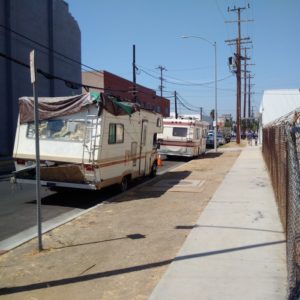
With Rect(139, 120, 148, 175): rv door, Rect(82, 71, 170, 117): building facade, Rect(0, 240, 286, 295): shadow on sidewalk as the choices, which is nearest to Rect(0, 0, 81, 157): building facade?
Rect(82, 71, 170, 117): building facade

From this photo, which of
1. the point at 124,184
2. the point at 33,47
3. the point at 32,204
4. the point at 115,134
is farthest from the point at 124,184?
the point at 33,47

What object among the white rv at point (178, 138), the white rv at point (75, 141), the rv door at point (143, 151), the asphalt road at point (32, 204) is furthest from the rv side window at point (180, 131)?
the white rv at point (75, 141)

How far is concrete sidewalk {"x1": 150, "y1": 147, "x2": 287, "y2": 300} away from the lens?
5.27m

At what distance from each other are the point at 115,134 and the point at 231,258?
6802 mm

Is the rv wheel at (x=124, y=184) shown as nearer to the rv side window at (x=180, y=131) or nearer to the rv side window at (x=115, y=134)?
the rv side window at (x=115, y=134)

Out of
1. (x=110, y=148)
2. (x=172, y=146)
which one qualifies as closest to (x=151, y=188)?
(x=110, y=148)

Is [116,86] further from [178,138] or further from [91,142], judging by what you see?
[91,142]

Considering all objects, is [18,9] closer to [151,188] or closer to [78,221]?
[151,188]

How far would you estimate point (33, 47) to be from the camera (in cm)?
3394

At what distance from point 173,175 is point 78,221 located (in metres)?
9.45

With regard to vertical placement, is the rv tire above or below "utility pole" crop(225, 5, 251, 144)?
below

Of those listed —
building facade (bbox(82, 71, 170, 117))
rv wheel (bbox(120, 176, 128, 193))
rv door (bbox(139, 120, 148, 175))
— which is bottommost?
rv wheel (bbox(120, 176, 128, 193))

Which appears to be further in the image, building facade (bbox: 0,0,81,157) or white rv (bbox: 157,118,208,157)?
building facade (bbox: 0,0,81,157)

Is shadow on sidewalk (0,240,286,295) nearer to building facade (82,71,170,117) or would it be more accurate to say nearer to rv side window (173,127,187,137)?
rv side window (173,127,187,137)
